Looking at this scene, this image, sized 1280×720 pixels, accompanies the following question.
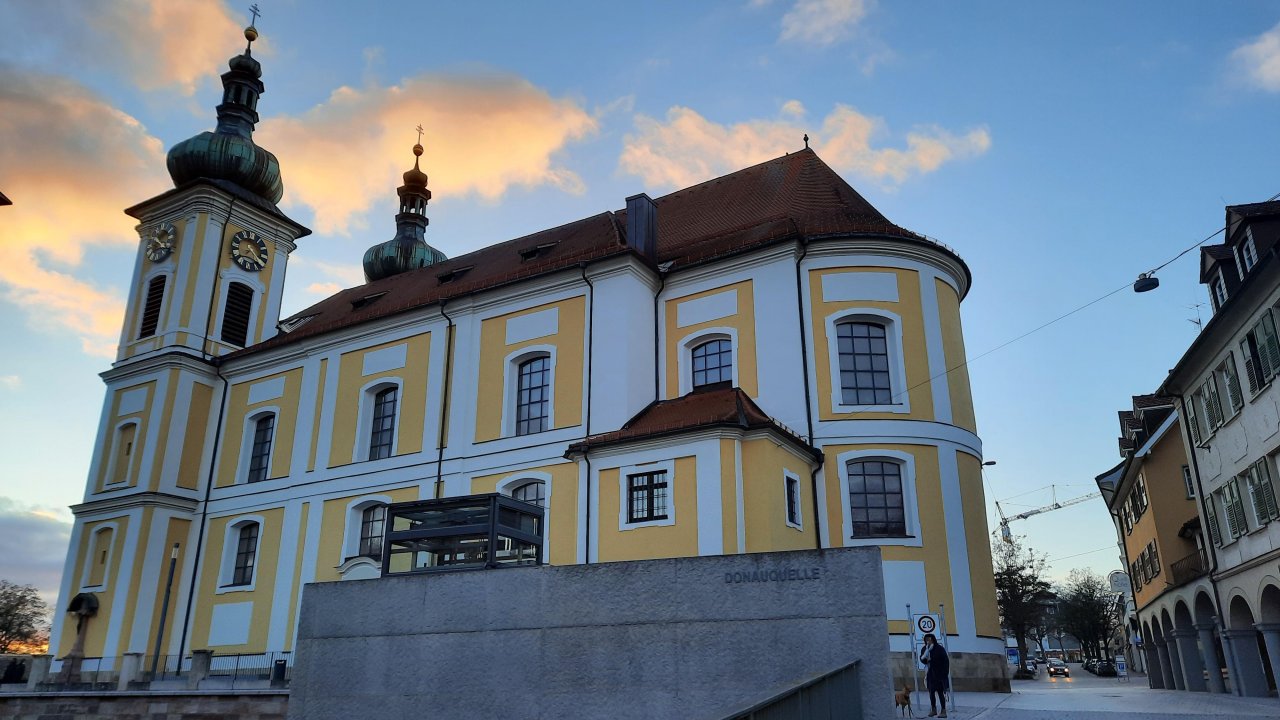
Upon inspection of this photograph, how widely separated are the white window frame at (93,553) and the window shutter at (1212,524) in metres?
30.2

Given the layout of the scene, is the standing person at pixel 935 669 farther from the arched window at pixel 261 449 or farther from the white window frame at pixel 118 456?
the white window frame at pixel 118 456

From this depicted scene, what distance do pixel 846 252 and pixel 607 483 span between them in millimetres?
7883

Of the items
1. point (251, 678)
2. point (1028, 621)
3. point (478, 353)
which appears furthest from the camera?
point (1028, 621)

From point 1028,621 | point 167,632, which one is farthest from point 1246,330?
point 1028,621

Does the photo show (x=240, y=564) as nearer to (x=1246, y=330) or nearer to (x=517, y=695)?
(x=517, y=695)

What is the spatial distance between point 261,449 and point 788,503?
1876cm

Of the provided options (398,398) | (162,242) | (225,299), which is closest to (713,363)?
(398,398)

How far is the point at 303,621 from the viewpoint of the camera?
13773 mm

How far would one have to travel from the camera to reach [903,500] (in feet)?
70.1

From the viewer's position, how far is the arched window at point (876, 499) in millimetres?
21016

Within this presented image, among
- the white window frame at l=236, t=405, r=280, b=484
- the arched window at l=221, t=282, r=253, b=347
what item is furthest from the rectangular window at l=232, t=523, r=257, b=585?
the arched window at l=221, t=282, r=253, b=347

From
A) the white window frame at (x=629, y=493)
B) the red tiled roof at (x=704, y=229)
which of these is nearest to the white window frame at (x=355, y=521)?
the red tiled roof at (x=704, y=229)

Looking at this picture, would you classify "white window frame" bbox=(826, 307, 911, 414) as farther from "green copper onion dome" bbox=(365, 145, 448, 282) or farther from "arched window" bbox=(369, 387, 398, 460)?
"green copper onion dome" bbox=(365, 145, 448, 282)

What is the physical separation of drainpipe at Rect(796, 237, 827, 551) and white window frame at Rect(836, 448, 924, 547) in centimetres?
Result: 50
